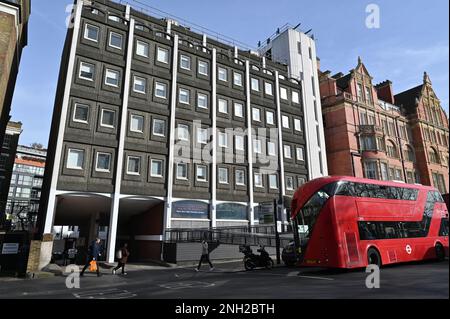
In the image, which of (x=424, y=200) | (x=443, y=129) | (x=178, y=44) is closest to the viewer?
(x=424, y=200)

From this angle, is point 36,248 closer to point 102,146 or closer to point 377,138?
point 102,146

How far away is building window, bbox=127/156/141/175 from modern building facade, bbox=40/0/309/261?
8 cm

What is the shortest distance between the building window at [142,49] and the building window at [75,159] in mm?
10389

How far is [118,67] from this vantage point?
2517 cm

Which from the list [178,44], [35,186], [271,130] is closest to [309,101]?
[271,130]

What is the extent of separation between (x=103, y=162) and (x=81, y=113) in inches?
158

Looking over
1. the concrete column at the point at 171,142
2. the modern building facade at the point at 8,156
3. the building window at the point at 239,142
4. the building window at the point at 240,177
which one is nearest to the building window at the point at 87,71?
the concrete column at the point at 171,142

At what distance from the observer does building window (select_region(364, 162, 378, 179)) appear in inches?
1500

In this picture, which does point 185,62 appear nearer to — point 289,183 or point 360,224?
point 289,183

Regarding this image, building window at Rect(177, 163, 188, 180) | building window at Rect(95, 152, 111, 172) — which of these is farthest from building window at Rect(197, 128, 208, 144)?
building window at Rect(95, 152, 111, 172)

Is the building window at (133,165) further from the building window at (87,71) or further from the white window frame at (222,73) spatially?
the white window frame at (222,73)

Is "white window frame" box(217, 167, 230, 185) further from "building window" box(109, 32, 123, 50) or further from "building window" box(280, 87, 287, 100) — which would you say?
"building window" box(109, 32, 123, 50)

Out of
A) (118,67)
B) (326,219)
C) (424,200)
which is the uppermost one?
(118,67)
